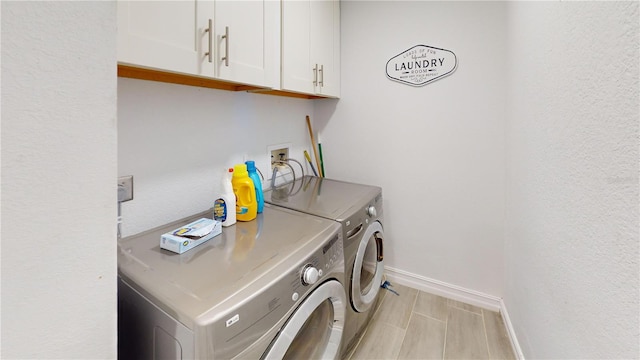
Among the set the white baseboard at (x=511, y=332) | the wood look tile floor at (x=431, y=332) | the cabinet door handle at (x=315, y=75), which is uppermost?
the cabinet door handle at (x=315, y=75)

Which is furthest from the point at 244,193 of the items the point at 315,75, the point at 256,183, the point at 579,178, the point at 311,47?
the point at 579,178

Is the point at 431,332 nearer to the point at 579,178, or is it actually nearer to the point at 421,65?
the point at 579,178

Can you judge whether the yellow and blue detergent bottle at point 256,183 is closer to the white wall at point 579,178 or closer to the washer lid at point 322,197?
the washer lid at point 322,197

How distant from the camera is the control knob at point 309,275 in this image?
85 centimetres

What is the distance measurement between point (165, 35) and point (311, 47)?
99 cm

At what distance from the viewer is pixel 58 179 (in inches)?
15.0

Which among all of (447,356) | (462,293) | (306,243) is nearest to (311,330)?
(306,243)

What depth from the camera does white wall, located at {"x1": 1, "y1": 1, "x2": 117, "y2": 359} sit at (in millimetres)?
340

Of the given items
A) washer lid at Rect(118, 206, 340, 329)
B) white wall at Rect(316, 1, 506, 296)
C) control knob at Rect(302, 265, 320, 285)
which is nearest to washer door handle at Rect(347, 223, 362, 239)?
washer lid at Rect(118, 206, 340, 329)

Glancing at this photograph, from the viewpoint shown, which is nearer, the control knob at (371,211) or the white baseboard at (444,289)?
the control knob at (371,211)

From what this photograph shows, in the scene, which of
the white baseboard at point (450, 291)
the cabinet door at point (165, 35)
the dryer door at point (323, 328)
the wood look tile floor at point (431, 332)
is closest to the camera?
the cabinet door at point (165, 35)

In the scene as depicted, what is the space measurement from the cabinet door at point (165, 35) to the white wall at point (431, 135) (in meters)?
1.31

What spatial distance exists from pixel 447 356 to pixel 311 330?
873 millimetres

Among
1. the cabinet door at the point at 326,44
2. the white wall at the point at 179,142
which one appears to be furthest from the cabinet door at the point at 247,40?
the cabinet door at the point at 326,44
